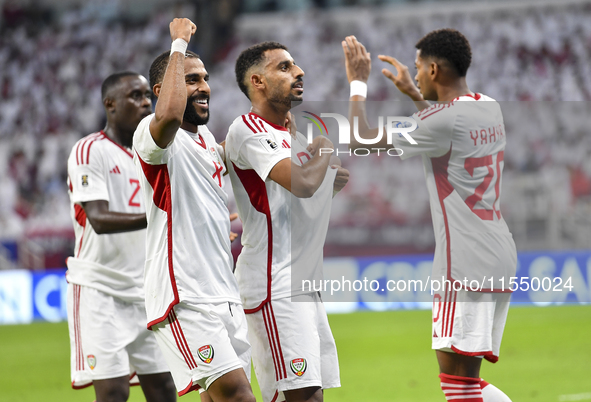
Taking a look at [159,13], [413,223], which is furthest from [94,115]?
[413,223]

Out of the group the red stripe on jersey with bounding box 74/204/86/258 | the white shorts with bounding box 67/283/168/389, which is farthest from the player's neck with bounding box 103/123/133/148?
the white shorts with bounding box 67/283/168/389

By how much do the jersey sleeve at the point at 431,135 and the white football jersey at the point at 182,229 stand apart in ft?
3.81

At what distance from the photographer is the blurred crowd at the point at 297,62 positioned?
619 inches

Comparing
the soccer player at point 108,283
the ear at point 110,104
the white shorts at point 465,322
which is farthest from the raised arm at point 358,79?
the ear at point 110,104

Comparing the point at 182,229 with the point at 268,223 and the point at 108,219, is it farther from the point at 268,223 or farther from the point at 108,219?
the point at 108,219

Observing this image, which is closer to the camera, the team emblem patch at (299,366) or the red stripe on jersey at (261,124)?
the team emblem patch at (299,366)

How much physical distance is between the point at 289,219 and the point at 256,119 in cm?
56

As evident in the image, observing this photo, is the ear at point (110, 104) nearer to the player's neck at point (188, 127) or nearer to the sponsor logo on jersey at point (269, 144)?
the player's neck at point (188, 127)

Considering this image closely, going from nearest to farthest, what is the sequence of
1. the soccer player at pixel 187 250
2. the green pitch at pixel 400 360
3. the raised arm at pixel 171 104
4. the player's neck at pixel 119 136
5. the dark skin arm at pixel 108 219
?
the raised arm at pixel 171 104
the soccer player at pixel 187 250
the dark skin arm at pixel 108 219
the player's neck at pixel 119 136
the green pitch at pixel 400 360

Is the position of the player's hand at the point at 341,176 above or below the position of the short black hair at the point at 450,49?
below

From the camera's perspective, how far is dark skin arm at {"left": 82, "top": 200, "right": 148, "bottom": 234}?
14.6 feet

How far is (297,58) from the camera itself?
20.4 metres

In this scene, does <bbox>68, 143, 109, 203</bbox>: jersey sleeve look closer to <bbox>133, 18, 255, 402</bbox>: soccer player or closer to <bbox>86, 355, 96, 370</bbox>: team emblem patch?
<bbox>86, 355, 96, 370</bbox>: team emblem patch

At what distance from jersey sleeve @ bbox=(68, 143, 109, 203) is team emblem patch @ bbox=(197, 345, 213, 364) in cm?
169
